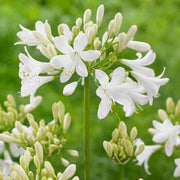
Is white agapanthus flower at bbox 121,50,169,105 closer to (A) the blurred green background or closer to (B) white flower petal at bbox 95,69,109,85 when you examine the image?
(B) white flower petal at bbox 95,69,109,85

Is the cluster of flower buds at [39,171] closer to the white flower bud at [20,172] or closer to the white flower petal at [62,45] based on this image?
the white flower bud at [20,172]

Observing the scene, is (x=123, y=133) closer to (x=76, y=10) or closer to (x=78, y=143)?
(x=78, y=143)

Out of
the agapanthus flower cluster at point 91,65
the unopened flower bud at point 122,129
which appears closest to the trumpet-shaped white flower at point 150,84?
the agapanthus flower cluster at point 91,65

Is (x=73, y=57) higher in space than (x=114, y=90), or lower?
higher

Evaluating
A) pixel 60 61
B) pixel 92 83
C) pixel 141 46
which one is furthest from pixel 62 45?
pixel 92 83

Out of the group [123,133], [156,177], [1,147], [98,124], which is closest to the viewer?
[123,133]

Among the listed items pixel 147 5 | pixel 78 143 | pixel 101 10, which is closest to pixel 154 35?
pixel 147 5

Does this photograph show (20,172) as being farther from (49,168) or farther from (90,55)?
(90,55)
